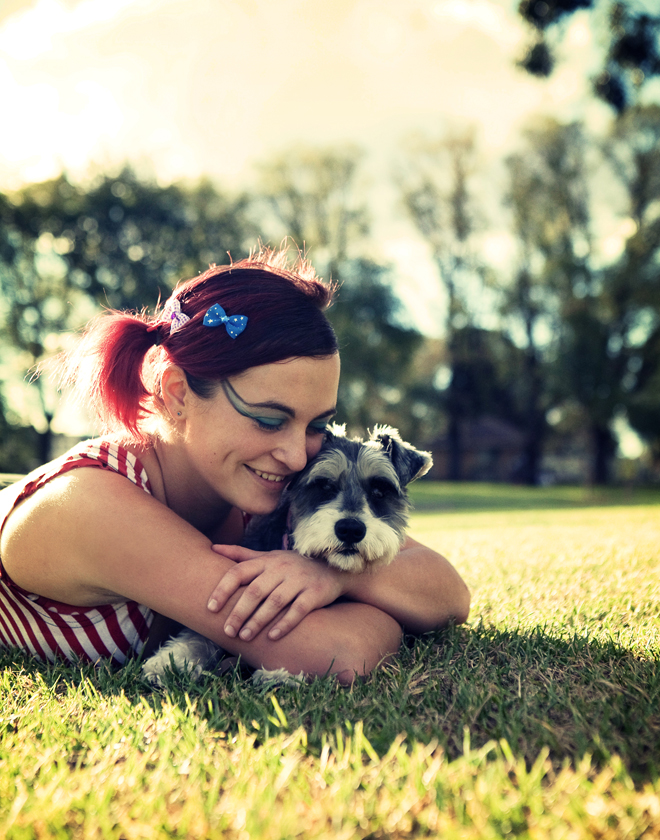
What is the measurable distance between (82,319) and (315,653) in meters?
36.1

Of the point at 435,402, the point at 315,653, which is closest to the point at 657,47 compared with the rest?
the point at 315,653

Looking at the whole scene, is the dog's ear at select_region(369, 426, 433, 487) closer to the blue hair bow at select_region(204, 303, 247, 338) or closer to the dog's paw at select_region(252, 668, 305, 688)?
the blue hair bow at select_region(204, 303, 247, 338)

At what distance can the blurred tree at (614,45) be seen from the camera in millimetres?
8352

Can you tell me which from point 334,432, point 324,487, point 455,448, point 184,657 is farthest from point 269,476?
point 455,448

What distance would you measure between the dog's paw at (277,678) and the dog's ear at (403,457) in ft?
6.69

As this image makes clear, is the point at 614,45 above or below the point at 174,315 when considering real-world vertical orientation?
above

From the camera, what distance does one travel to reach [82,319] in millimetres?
34938

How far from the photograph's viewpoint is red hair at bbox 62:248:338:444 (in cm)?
303

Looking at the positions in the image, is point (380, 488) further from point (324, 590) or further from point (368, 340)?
point (368, 340)

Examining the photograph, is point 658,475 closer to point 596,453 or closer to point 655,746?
point 596,453

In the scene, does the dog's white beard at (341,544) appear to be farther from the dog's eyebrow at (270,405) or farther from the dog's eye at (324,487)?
the dog's eyebrow at (270,405)

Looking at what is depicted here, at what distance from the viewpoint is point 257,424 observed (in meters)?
3.03

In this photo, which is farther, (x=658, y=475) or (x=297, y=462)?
(x=658, y=475)

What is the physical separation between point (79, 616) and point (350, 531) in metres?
1.43
